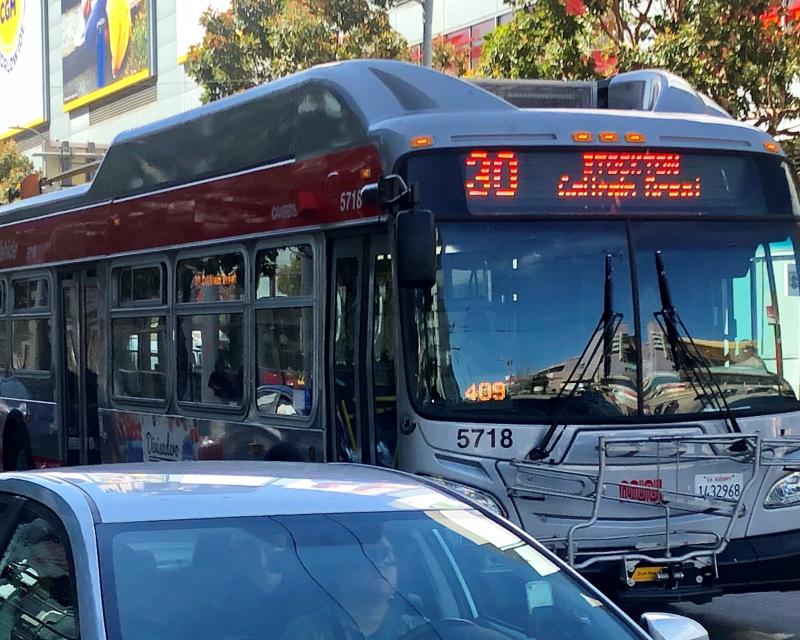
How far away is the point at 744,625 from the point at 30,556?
5.87 meters

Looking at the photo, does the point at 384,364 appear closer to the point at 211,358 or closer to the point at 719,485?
the point at 719,485

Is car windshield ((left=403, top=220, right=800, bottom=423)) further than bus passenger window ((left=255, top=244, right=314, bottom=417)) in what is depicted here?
No

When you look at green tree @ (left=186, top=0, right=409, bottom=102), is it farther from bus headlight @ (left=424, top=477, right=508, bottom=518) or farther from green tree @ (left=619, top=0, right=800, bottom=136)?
bus headlight @ (left=424, top=477, right=508, bottom=518)

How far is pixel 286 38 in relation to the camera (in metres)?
26.2

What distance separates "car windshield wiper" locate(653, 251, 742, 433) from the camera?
25.3 ft

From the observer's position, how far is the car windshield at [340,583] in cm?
378

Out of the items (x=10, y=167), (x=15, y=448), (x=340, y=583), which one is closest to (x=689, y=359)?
(x=340, y=583)

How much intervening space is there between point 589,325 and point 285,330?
210 cm

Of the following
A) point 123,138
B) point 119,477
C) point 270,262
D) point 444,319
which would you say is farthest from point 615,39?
point 119,477

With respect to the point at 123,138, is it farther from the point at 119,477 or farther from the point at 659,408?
the point at 119,477

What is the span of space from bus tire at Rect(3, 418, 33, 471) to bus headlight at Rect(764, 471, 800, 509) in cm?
789

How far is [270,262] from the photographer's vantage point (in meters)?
9.08

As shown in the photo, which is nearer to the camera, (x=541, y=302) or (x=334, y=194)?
(x=541, y=302)

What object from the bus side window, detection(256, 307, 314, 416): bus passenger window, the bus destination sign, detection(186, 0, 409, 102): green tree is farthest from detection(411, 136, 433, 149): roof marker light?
detection(186, 0, 409, 102): green tree
